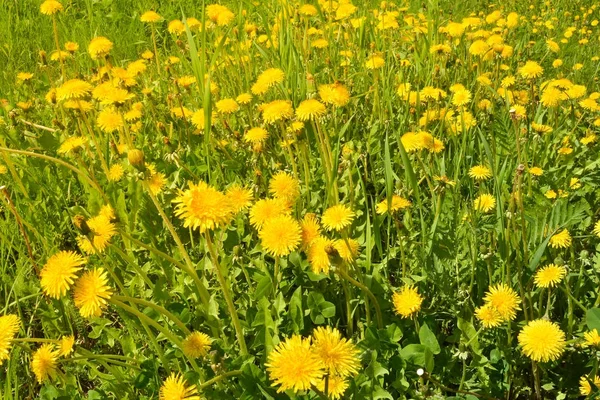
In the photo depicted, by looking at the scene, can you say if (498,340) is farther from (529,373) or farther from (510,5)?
(510,5)

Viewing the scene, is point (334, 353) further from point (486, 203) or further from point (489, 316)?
point (486, 203)

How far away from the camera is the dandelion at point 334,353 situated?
2.76 ft

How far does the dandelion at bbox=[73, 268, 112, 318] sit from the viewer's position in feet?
2.90

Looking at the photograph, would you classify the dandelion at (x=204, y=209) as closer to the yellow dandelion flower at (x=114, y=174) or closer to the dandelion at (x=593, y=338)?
the dandelion at (x=593, y=338)

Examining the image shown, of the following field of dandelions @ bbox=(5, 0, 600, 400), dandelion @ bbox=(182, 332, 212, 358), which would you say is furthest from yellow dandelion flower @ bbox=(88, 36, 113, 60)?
dandelion @ bbox=(182, 332, 212, 358)

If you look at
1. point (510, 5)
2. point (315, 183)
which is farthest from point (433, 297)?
point (510, 5)

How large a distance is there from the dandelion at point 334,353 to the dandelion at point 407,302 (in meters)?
0.28

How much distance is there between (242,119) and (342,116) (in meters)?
0.44

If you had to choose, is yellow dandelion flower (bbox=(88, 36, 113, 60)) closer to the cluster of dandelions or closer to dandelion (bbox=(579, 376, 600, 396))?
the cluster of dandelions

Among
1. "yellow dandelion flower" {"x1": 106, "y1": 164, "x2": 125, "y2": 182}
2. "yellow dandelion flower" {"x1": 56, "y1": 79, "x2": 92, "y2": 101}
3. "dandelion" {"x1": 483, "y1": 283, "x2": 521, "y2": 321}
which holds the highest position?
"yellow dandelion flower" {"x1": 56, "y1": 79, "x2": 92, "y2": 101}

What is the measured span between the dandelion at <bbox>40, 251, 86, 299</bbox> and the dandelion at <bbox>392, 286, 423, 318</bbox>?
640 millimetres

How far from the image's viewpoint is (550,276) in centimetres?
112

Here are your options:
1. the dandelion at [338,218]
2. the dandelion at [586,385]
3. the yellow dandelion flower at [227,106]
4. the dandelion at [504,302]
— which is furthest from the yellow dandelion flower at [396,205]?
→ the yellow dandelion flower at [227,106]

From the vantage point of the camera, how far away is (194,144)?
2072 millimetres
